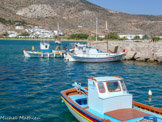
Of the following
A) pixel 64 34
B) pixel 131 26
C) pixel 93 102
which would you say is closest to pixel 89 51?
pixel 93 102

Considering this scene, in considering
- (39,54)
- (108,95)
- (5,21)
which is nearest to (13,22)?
(5,21)

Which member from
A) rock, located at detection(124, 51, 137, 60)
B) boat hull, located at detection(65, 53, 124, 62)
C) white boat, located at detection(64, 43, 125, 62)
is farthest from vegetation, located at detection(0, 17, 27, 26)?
rock, located at detection(124, 51, 137, 60)

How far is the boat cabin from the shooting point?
1047cm

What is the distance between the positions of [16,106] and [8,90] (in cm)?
434

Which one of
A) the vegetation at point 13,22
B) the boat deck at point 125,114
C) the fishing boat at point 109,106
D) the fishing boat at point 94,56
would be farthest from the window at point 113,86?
the vegetation at point 13,22

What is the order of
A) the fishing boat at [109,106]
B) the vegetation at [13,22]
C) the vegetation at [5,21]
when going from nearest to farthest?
1. the fishing boat at [109,106]
2. the vegetation at [5,21]
3. the vegetation at [13,22]

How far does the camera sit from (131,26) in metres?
181

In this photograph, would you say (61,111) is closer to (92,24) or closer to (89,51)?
(89,51)

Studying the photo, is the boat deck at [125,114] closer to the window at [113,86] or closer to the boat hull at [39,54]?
the window at [113,86]

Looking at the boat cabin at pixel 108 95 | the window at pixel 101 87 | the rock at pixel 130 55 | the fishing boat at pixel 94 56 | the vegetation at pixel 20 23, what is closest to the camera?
the boat cabin at pixel 108 95

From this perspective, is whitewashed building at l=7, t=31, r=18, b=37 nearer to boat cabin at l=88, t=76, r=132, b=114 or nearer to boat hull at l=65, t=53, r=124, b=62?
boat hull at l=65, t=53, r=124, b=62

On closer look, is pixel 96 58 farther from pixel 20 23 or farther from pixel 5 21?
pixel 20 23

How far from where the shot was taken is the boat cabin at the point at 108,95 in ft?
34.4

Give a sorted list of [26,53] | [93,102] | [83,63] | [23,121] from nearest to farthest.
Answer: [93,102] → [23,121] → [83,63] → [26,53]
